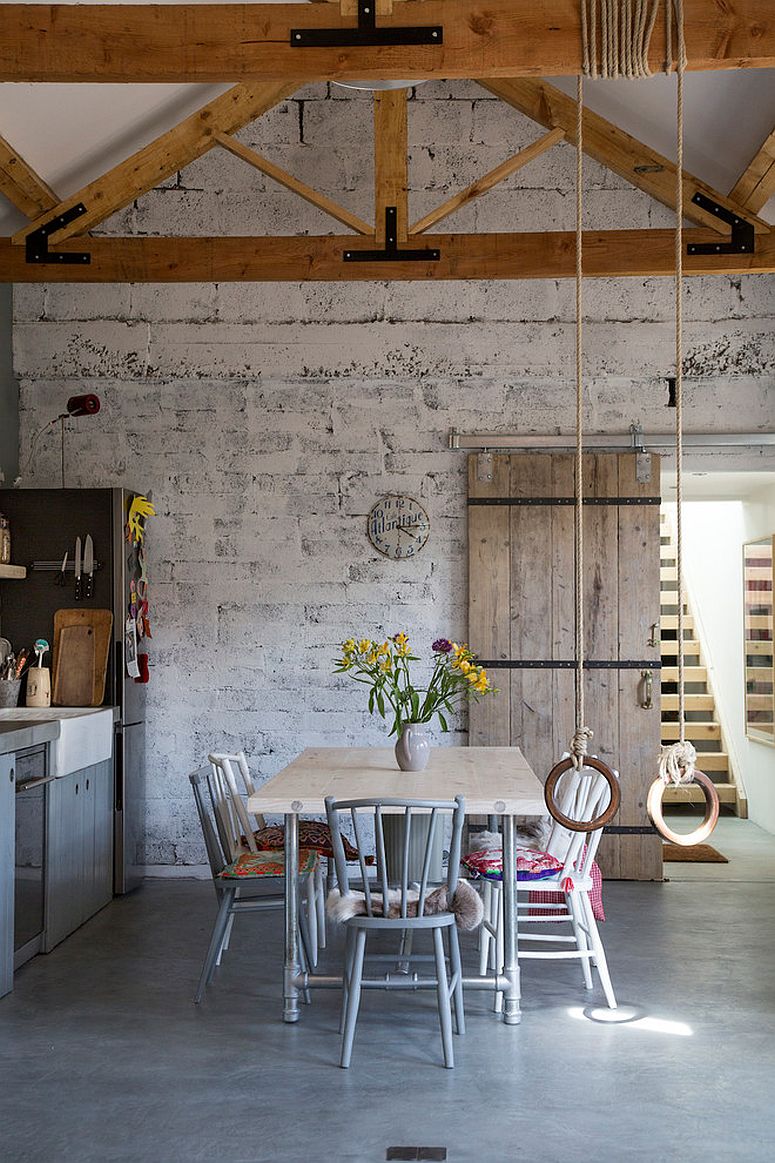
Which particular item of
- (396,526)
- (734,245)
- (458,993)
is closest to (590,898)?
(458,993)

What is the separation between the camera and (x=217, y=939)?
430 centimetres

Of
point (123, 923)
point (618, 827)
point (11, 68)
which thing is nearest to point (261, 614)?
point (123, 923)

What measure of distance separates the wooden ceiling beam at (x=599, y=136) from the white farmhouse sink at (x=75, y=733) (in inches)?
153

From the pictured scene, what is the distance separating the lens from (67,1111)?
3365 mm

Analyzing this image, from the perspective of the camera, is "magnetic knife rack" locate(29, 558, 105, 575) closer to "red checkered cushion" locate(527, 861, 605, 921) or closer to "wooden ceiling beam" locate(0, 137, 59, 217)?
"wooden ceiling beam" locate(0, 137, 59, 217)

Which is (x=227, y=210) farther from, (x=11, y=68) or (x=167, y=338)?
(x=11, y=68)

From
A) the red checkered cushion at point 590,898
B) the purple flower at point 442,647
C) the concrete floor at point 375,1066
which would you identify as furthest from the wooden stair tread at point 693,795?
the purple flower at point 442,647

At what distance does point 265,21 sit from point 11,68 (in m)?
0.80

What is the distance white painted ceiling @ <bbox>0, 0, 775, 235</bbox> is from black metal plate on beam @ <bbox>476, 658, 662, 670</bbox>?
2431 millimetres

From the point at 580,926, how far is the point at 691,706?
542cm

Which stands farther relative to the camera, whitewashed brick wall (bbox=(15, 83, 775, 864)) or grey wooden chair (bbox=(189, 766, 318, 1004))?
whitewashed brick wall (bbox=(15, 83, 775, 864))

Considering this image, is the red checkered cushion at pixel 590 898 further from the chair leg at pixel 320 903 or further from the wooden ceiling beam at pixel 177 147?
the wooden ceiling beam at pixel 177 147

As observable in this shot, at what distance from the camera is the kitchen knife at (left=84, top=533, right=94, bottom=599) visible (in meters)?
6.04

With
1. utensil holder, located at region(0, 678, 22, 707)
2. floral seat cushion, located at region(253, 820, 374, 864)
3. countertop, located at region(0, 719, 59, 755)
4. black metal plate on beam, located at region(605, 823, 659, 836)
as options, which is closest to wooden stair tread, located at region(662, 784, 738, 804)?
black metal plate on beam, located at region(605, 823, 659, 836)
